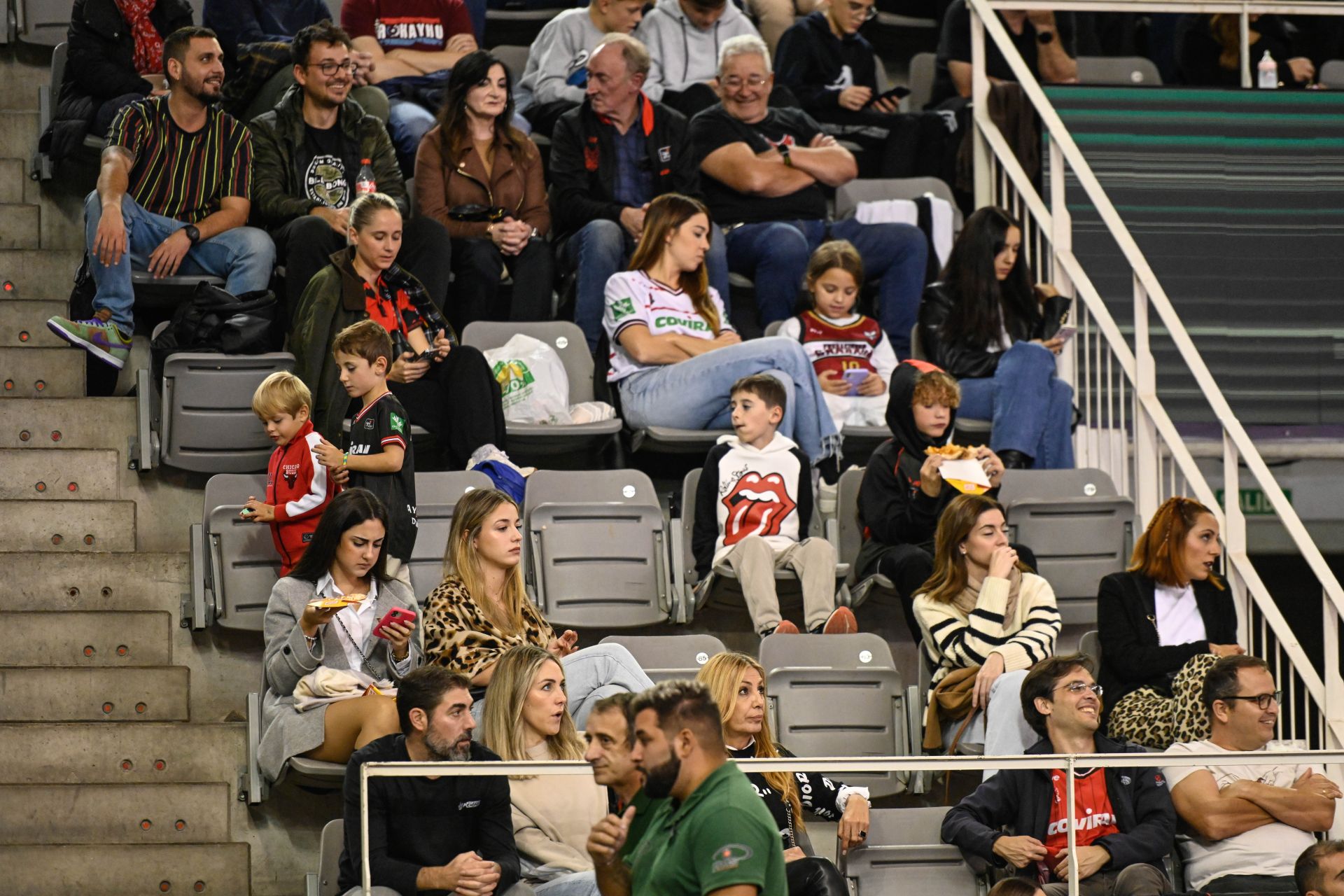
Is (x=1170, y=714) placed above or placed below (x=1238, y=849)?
above

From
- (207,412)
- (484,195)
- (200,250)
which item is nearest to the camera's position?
(207,412)

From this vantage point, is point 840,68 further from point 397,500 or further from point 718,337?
point 397,500

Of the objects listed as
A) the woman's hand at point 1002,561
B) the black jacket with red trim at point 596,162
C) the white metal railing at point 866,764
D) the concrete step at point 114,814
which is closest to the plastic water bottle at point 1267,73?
the black jacket with red trim at point 596,162

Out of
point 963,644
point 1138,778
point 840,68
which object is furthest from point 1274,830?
point 840,68

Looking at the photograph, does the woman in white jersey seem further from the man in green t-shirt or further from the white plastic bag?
the man in green t-shirt

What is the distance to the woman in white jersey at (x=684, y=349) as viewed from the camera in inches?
254

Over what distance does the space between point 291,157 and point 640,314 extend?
1280 millimetres

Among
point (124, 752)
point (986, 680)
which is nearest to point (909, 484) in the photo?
point (986, 680)

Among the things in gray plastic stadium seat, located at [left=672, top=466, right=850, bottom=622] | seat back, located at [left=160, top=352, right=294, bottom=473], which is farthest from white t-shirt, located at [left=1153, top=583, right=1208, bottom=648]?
seat back, located at [left=160, top=352, right=294, bottom=473]

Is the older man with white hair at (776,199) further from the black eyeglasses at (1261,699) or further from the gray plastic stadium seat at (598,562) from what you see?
the black eyeglasses at (1261,699)

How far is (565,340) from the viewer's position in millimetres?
6703

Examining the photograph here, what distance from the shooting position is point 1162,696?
552 centimetres

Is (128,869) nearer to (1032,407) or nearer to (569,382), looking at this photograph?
(569,382)

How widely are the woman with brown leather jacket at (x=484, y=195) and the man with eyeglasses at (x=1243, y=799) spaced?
2.80 m
